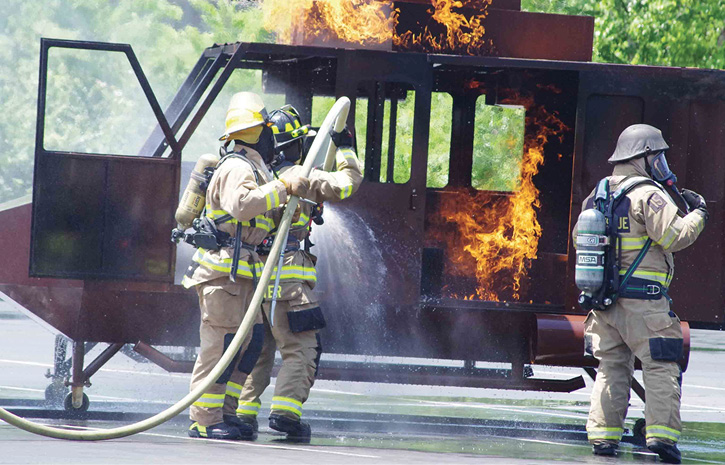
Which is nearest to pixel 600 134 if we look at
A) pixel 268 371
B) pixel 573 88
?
pixel 573 88

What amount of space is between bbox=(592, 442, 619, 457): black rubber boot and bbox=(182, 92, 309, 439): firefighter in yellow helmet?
2.21 m

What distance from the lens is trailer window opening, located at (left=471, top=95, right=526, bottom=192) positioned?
9219 mm

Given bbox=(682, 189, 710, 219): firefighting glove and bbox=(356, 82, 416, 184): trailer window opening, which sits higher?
bbox=(356, 82, 416, 184): trailer window opening

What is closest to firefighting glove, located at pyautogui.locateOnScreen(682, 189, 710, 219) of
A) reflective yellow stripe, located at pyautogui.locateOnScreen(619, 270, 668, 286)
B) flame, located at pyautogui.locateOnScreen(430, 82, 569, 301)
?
reflective yellow stripe, located at pyautogui.locateOnScreen(619, 270, 668, 286)

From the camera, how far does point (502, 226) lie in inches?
348

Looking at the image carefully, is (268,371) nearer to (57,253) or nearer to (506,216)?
(57,253)

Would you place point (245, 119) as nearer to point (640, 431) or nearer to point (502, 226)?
point (502, 226)

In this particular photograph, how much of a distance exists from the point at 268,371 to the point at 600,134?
297 centimetres

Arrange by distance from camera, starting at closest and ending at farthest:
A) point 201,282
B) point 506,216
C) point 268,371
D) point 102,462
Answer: point 102,462, point 201,282, point 268,371, point 506,216

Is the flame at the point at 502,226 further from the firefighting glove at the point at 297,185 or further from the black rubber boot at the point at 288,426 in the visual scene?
the firefighting glove at the point at 297,185

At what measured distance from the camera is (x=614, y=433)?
284 inches

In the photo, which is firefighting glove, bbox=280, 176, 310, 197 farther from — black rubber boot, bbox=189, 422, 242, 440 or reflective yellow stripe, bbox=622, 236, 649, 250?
reflective yellow stripe, bbox=622, 236, 649, 250

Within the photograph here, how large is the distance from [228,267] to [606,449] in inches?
105

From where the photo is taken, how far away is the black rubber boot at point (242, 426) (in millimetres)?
7117
